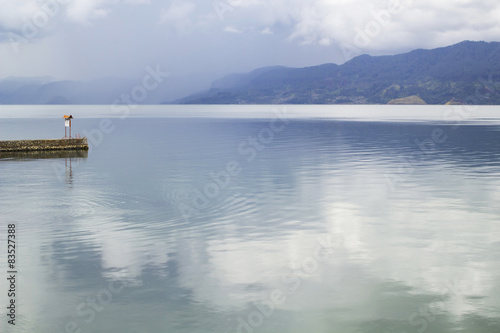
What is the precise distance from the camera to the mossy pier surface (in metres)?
72.4

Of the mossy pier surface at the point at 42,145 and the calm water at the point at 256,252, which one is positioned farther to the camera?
the mossy pier surface at the point at 42,145

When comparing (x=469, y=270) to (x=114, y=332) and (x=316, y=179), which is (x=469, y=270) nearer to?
(x=114, y=332)

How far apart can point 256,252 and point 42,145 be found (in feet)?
194

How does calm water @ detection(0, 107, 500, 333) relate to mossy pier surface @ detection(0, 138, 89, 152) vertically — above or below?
below

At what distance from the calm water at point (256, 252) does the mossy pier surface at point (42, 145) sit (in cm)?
2574

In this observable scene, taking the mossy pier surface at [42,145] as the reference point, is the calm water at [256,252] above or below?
below

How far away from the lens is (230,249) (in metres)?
24.2

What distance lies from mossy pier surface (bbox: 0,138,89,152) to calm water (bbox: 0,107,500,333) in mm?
25738

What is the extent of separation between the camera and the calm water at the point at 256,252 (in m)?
17.0

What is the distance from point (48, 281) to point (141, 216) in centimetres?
1125

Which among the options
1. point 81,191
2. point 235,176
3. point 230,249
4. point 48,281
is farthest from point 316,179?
point 48,281

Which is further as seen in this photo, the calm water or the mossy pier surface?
the mossy pier surface

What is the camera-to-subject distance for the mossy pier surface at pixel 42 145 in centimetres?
7238

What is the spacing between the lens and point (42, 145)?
247ft
